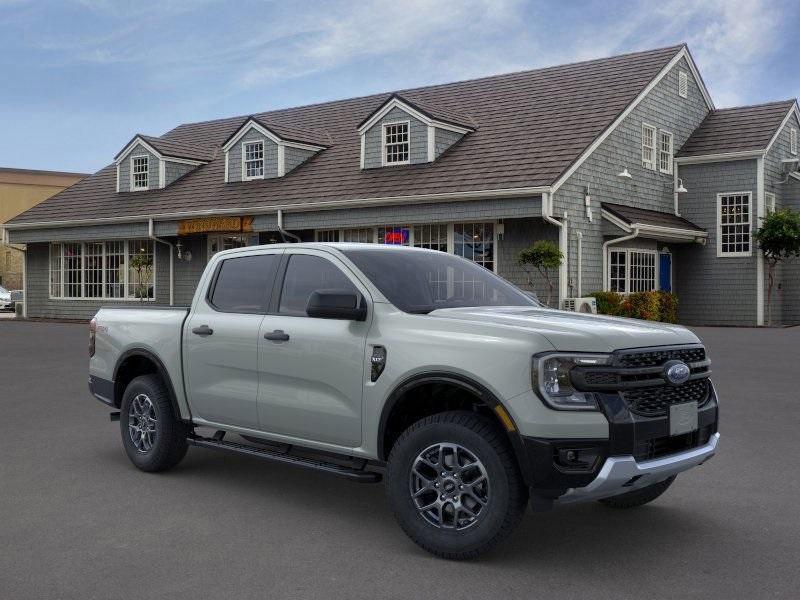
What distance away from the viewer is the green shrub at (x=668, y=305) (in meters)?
25.1

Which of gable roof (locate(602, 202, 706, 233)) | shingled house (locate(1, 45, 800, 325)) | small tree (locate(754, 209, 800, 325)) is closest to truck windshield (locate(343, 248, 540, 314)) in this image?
shingled house (locate(1, 45, 800, 325))

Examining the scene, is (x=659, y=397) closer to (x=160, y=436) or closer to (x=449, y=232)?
(x=160, y=436)

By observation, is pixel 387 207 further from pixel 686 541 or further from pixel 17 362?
pixel 686 541

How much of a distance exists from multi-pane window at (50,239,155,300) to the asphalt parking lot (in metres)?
23.6

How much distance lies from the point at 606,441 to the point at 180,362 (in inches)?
138

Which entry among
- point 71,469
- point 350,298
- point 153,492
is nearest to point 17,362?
point 71,469

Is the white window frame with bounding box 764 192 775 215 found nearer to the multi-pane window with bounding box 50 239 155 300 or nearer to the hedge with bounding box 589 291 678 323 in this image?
the hedge with bounding box 589 291 678 323

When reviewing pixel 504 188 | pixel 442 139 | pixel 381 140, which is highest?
pixel 381 140

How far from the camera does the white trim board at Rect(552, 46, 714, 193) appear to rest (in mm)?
22219

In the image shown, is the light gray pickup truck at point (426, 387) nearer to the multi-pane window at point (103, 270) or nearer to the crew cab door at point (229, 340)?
the crew cab door at point (229, 340)

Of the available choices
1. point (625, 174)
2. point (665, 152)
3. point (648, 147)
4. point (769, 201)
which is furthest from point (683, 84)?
point (625, 174)

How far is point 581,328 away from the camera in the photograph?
4.93 m

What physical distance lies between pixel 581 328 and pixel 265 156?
24.8 m

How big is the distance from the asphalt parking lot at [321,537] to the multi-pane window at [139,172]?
2528 cm
